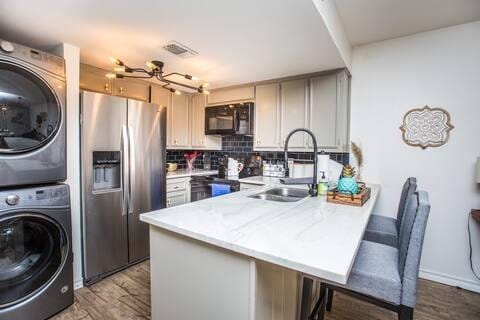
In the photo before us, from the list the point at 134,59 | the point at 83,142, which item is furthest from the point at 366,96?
the point at 83,142

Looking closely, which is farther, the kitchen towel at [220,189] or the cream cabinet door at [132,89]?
the kitchen towel at [220,189]

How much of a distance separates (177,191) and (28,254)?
1706 mm

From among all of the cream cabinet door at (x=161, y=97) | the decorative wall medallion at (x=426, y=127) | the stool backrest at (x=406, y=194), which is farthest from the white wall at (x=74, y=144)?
the decorative wall medallion at (x=426, y=127)

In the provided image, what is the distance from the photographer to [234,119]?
345 cm

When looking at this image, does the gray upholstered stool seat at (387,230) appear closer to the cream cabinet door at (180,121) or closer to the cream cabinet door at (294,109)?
the cream cabinet door at (294,109)

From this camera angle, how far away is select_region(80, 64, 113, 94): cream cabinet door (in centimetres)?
266

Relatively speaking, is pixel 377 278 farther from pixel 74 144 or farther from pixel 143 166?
pixel 74 144

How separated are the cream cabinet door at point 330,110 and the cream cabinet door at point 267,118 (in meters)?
0.49

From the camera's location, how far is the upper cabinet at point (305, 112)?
2809 mm

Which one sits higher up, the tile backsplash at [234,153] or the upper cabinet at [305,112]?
the upper cabinet at [305,112]

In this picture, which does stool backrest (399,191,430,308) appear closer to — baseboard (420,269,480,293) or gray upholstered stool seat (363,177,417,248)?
gray upholstered stool seat (363,177,417,248)

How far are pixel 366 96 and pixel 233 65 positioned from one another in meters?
1.62

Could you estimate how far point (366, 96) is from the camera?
2861mm

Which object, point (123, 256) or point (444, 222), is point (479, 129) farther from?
point (123, 256)
